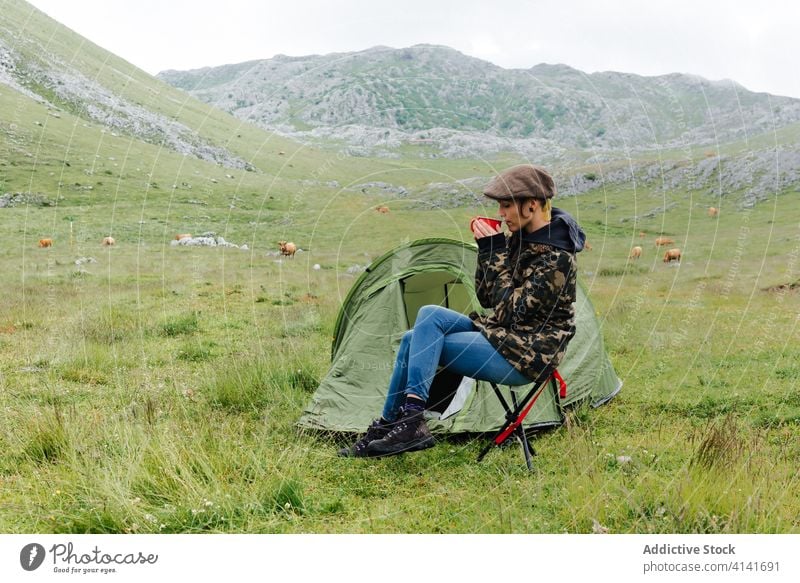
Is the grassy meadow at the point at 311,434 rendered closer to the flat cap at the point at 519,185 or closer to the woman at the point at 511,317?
the woman at the point at 511,317

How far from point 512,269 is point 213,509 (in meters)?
2.93

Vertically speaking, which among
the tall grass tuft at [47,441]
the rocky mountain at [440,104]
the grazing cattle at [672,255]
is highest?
the rocky mountain at [440,104]

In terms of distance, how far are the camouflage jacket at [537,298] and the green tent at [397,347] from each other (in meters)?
1.39

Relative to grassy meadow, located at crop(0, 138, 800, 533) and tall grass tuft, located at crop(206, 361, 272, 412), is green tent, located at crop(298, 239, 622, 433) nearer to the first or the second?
grassy meadow, located at crop(0, 138, 800, 533)

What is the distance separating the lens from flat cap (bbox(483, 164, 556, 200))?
498 centimetres

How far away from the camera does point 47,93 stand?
2368 inches

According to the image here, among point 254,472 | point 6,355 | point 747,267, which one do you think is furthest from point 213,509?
point 747,267

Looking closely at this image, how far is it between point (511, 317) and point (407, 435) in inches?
50.0

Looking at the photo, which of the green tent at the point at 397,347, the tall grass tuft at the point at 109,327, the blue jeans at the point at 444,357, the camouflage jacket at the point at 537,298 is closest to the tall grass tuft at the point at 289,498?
the blue jeans at the point at 444,357

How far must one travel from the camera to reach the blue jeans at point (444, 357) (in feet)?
17.1

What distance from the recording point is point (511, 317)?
5.23m

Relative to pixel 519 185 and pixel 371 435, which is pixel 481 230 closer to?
pixel 519 185

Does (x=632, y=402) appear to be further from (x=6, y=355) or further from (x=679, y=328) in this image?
(x=6, y=355)

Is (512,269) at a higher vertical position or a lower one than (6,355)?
higher
